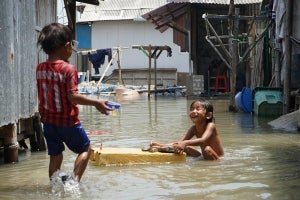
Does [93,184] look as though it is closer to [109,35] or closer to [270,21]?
[270,21]

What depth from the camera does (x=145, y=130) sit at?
980 cm

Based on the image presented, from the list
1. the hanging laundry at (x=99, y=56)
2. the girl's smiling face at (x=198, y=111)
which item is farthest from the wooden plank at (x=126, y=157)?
the hanging laundry at (x=99, y=56)

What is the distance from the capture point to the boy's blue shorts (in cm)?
445

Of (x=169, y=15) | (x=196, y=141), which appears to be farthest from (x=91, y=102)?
(x=169, y=15)

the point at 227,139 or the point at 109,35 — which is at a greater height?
the point at 109,35

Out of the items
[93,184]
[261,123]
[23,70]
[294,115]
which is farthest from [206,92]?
[93,184]

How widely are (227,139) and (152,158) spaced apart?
2.76m

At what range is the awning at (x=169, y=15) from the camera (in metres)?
22.1

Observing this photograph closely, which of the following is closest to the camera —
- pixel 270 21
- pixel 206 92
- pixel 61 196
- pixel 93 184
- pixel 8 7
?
pixel 61 196

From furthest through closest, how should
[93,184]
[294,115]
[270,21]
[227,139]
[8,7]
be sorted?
[270,21]
[294,115]
[227,139]
[8,7]
[93,184]

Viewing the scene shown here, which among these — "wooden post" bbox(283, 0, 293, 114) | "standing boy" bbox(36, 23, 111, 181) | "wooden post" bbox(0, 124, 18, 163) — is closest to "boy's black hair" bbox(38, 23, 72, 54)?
"standing boy" bbox(36, 23, 111, 181)

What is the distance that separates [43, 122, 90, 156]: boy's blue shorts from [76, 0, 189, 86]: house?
27.5 m

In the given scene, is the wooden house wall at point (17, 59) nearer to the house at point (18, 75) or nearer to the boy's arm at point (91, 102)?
the house at point (18, 75)

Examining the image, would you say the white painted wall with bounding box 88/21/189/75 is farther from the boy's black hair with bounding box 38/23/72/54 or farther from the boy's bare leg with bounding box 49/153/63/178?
the boy's black hair with bounding box 38/23/72/54
